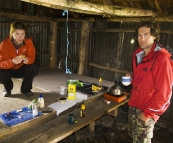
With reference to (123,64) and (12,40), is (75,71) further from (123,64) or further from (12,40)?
(12,40)

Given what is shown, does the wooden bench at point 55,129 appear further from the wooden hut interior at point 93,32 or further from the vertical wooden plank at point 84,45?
the vertical wooden plank at point 84,45

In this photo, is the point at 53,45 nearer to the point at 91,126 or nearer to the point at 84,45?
the point at 84,45

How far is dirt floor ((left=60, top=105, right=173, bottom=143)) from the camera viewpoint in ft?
13.4

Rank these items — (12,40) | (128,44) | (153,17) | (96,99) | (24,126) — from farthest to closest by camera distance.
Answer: (128,44) → (153,17) → (96,99) → (12,40) → (24,126)

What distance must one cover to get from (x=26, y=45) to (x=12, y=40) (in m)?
0.30

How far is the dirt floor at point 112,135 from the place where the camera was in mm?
4098

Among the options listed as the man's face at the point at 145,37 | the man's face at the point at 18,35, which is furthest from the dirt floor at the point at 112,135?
the man's face at the point at 145,37

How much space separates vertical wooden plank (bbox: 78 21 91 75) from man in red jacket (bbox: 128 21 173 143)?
3416 mm

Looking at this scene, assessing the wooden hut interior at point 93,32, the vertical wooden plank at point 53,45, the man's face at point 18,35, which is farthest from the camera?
the vertical wooden plank at point 53,45

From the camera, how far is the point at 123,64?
5.44 metres

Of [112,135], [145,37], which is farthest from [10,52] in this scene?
[112,135]

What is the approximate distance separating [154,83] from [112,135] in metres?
2.45

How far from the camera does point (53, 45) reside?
702cm

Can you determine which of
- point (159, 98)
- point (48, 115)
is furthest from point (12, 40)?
point (159, 98)
